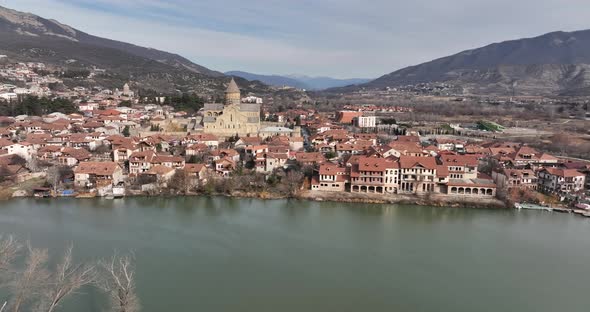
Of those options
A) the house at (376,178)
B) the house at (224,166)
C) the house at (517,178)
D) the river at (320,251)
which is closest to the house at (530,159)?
the house at (517,178)

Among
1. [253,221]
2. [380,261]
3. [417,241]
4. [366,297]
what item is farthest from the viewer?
[253,221]

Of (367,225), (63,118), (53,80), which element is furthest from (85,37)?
(367,225)

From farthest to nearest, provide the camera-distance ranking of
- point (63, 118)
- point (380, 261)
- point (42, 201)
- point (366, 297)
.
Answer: point (63, 118), point (42, 201), point (380, 261), point (366, 297)

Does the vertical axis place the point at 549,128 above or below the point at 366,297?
above

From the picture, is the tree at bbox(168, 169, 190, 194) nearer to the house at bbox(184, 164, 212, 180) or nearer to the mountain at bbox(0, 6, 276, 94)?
the house at bbox(184, 164, 212, 180)

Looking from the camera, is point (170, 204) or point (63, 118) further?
point (63, 118)

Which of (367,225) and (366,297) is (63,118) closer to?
(367,225)

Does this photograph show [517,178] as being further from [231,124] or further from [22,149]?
[22,149]
